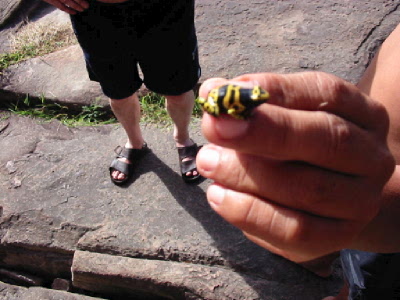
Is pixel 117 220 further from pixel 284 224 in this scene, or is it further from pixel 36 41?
pixel 36 41

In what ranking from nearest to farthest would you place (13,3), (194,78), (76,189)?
1. (194,78)
2. (76,189)
3. (13,3)

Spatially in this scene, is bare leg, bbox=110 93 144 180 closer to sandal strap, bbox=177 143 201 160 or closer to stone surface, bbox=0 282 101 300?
sandal strap, bbox=177 143 201 160

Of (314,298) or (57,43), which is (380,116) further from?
(57,43)

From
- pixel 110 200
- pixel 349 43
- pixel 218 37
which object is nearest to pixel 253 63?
pixel 218 37

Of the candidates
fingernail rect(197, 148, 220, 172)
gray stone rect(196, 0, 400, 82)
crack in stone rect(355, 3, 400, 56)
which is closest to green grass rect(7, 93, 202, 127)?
gray stone rect(196, 0, 400, 82)

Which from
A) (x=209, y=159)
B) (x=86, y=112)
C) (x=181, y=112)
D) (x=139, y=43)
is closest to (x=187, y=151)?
(x=181, y=112)
